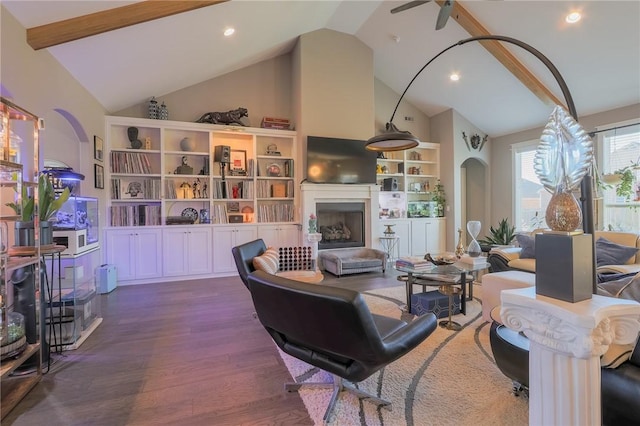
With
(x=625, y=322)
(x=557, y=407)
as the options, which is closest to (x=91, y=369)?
(x=557, y=407)

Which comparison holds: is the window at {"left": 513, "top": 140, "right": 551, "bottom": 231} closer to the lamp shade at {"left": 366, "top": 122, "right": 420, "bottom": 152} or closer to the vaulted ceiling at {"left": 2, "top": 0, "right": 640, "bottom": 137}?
the vaulted ceiling at {"left": 2, "top": 0, "right": 640, "bottom": 137}

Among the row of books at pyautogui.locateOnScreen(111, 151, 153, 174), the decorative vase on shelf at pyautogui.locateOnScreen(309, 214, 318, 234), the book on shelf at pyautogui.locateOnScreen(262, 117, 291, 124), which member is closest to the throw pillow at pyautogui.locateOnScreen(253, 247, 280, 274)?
the decorative vase on shelf at pyautogui.locateOnScreen(309, 214, 318, 234)

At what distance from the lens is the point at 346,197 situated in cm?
596

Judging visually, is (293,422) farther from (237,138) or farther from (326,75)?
(326,75)

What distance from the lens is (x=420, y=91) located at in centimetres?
675

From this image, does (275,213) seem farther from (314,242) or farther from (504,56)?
(504,56)

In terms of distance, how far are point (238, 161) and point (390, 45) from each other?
142 inches

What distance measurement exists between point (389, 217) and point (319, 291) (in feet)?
18.3

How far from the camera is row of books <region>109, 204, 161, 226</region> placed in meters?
4.77

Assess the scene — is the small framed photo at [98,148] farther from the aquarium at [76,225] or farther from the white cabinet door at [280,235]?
the white cabinet door at [280,235]

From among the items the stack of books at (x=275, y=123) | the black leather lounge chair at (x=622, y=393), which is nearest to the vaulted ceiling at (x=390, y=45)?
the stack of books at (x=275, y=123)

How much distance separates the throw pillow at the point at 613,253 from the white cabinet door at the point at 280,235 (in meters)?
4.31

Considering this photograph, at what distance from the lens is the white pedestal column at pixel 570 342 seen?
0.87 m

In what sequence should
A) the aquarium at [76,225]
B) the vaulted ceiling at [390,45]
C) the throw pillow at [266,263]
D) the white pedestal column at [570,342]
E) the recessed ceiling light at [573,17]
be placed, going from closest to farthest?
the white pedestal column at [570,342]
the throw pillow at [266,263]
the aquarium at [76,225]
the vaulted ceiling at [390,45]
the recessed ceiling light at [573,17]
